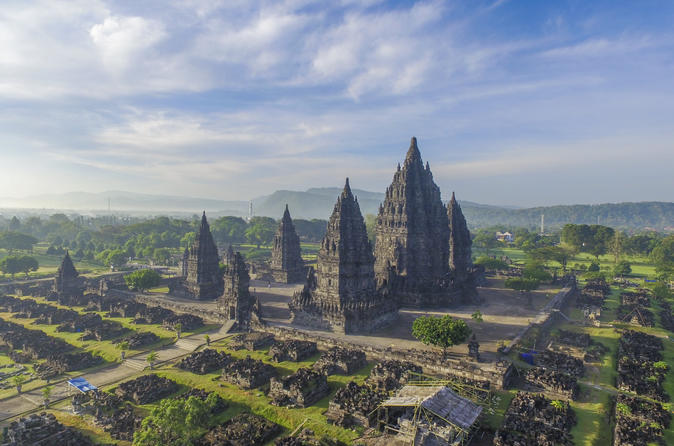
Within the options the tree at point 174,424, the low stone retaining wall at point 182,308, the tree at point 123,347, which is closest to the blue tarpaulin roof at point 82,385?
the tree at point 123,347

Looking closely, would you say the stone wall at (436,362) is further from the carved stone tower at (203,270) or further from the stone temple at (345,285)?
the carved stone tower at (203,270)

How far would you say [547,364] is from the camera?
3766 cm

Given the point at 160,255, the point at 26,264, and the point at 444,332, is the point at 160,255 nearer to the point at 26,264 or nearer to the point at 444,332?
the point at 26,264

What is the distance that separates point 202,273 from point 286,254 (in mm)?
18868

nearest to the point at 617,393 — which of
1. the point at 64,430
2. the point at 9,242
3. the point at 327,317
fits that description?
the point at 327,317

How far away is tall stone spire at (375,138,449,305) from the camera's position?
2387 inches

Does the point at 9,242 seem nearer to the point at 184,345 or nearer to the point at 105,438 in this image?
the point at 184,345

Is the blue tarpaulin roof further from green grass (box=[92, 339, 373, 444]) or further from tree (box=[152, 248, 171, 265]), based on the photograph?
tree (box=[152, 248, 171, 265])

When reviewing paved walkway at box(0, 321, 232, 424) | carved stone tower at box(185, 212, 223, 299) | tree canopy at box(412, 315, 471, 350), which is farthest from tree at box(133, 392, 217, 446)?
carved stone tower at box(185, 212, 223, 299)

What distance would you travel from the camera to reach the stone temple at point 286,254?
79500 millimetres

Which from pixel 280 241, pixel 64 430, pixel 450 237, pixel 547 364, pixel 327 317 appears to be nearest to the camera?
pixel 64 430

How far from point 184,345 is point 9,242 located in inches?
3615

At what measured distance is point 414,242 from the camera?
62000 millimetres

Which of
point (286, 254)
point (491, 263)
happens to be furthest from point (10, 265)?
point (491, 263)
